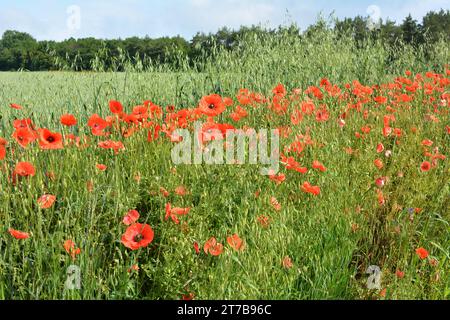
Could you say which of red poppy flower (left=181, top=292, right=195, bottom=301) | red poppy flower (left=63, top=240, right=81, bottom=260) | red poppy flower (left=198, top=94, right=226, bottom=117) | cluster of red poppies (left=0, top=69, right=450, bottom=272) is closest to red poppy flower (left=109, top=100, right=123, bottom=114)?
cluster of red poppies (left=0, top=69, right=450, bottom=272)

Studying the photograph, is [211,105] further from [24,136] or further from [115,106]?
[24,136]

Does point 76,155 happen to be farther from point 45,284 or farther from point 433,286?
point 433,286

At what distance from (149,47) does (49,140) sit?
12.4 meters

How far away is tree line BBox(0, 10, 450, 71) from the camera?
4.29 metres

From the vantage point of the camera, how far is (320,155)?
2.66 m

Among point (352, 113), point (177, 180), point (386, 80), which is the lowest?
point (177, 180)

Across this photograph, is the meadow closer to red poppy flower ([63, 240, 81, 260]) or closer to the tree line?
red poppy flower ([63, 240, 81, 260])

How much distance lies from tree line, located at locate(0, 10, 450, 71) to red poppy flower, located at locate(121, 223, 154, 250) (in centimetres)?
248

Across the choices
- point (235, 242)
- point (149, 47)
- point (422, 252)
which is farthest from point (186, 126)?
point (149, 47)

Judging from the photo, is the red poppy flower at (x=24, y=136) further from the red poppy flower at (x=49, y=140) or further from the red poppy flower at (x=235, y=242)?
the red poppy flower at (x=235, y=242)
